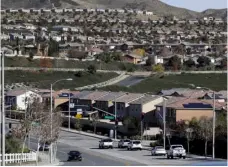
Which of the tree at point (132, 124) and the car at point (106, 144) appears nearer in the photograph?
the car at point (106, 144)

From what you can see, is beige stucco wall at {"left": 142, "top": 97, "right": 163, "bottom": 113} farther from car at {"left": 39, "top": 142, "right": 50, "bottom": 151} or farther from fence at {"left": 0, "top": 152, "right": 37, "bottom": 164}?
fence at {"left": 0, "top": 152, "right": 37, "bottom": 164}

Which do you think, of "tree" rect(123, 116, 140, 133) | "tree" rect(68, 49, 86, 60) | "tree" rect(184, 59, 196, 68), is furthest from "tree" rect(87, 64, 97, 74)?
"tree" rect(123, 116, 140, 133)

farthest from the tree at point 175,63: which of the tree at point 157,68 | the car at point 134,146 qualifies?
the car at point 134,146

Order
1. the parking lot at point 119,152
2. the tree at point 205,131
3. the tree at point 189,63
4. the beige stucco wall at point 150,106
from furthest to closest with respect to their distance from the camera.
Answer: the tree at point 189,63 < the beige stucco wall at point 150,106 < the tree at point 205,131 < the parking lot at point 119,152

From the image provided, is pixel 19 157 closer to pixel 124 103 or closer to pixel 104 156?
pixel 104 156

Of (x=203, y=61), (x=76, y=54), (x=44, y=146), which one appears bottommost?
(x=44, y=146)

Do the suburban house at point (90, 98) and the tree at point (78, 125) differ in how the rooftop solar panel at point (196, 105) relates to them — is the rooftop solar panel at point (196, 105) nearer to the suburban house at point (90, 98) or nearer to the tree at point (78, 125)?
the tree at point (78, 125)

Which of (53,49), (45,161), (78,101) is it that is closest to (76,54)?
(53,49)

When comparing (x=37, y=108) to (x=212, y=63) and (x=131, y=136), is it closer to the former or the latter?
(x=131, y=136)

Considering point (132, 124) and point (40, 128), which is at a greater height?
point (132, 124)
